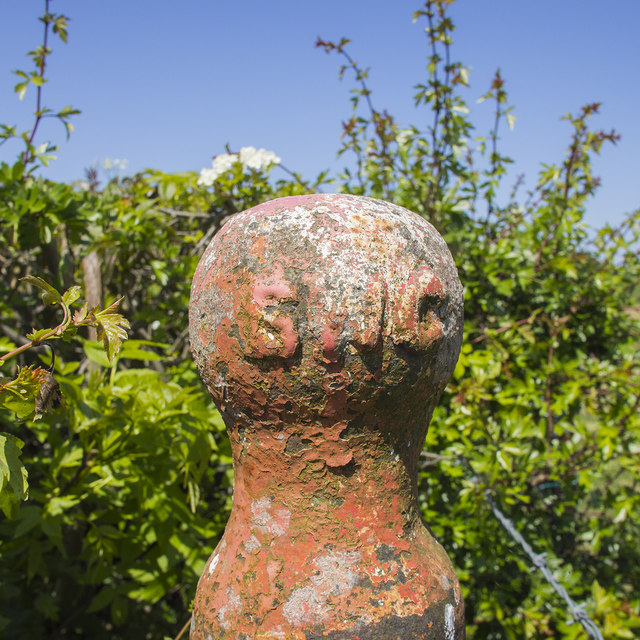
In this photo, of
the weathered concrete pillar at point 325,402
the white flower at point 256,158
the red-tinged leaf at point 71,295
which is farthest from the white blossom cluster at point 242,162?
the red-tinged leaf at point 71,295

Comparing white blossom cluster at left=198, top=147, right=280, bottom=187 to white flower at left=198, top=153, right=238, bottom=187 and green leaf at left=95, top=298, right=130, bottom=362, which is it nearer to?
white flower at left=198, top=153, right=238, bottom=187

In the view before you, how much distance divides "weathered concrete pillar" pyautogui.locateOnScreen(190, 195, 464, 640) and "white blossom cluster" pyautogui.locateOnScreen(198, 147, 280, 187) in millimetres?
1524

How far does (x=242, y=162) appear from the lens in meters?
2.94

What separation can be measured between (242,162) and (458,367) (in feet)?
5.03

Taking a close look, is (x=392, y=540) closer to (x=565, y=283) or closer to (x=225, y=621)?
(x=225, y=621)

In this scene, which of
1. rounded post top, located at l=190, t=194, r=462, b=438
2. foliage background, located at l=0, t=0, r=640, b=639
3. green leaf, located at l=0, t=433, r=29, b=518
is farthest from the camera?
foliage background, located at l=0, t=0, r=640, b=639

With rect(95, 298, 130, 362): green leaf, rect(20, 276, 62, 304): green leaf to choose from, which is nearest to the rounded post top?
rect(95, 298, 130, 362): green leaf

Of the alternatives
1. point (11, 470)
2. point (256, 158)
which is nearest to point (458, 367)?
point (256, 158)

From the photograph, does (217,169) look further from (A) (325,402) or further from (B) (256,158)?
(A) (325,402)

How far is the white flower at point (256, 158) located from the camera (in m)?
2.93

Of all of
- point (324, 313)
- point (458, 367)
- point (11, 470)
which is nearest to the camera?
point (11, 470)

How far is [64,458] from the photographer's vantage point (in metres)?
2.21

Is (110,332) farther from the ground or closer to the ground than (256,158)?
closer to the ground

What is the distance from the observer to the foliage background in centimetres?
261
